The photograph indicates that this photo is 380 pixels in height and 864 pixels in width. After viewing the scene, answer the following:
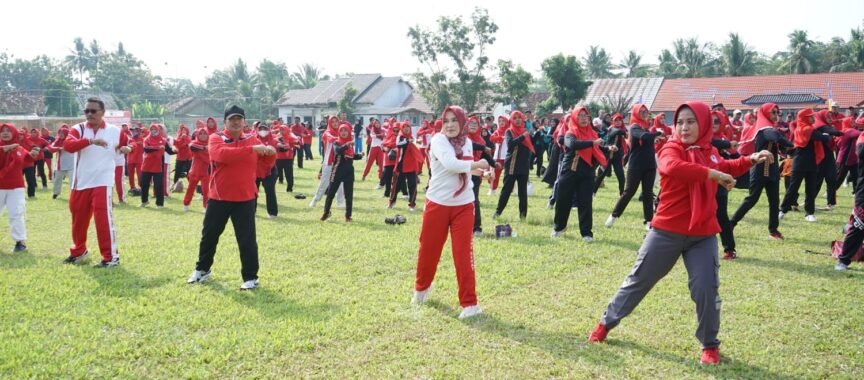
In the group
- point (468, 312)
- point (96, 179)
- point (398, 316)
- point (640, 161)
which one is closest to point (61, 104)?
point (96, 179)

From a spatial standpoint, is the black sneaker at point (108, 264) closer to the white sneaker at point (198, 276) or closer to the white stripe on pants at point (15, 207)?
the white sneaker at point (198, 276)

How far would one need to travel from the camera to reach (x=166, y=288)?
→ 6727mm

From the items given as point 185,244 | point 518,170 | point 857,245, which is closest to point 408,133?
point 518,170

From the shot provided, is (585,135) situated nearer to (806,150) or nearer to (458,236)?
(806,150)

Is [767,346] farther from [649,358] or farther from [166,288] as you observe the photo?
[166,288]

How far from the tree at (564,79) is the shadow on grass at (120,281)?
128 feet

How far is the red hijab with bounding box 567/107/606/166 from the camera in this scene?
372 inches

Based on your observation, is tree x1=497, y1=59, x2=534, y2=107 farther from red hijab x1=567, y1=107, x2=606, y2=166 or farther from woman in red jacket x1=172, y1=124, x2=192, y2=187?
red hijab x1=567, y1=107, x2=606, y2=166

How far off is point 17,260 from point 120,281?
230cm

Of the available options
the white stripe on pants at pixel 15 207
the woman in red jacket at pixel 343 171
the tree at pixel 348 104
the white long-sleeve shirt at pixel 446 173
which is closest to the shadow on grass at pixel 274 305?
the white long-sleeve shirt at pixel 446 173

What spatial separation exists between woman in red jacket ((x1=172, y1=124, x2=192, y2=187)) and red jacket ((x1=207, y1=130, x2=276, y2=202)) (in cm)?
885

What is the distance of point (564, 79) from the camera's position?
143 ft

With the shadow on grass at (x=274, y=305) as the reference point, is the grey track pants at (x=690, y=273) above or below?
above

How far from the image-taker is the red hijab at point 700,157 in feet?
14.8
